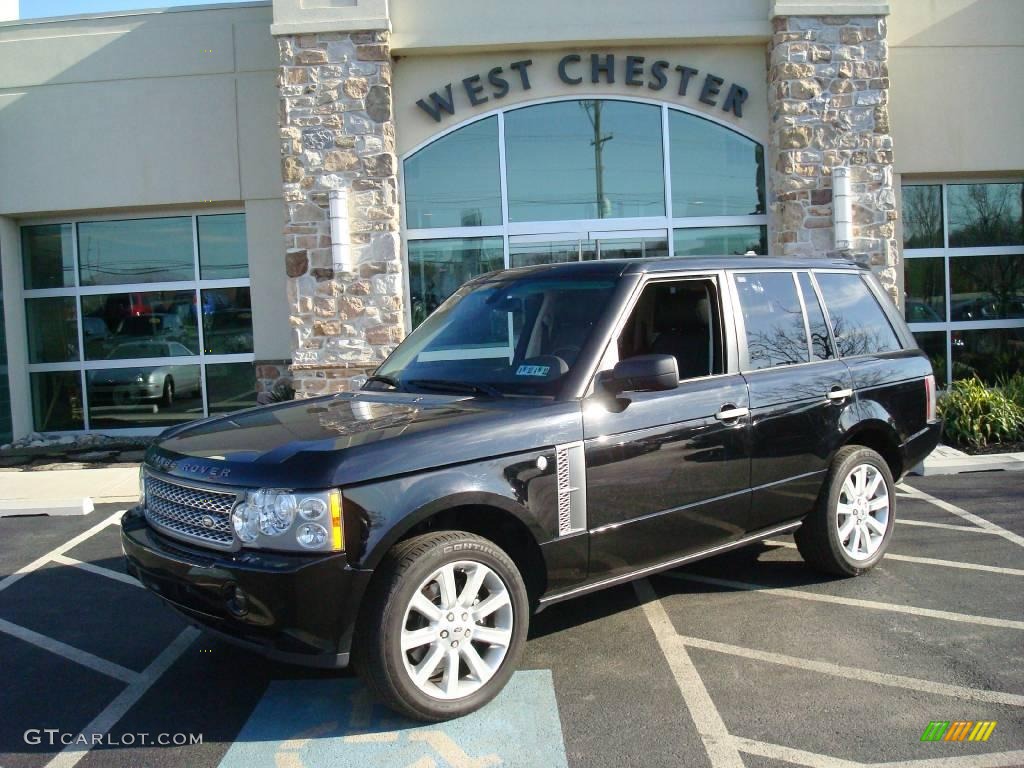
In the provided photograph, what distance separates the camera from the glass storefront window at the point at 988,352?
41.2 feet

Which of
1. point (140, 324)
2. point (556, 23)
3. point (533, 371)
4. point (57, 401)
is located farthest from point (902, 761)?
point (57, 401)

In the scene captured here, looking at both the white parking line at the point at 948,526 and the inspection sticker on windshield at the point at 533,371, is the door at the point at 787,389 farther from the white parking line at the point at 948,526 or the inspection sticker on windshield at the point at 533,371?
the white parking line at the point at 948,526

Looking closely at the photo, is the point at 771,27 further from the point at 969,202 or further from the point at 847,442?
the point at 847,442

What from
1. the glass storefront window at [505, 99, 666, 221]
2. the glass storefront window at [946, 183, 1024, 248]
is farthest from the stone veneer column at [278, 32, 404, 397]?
the glass storefront window at [946, 183, 1024, 248]

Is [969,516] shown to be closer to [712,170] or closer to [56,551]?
[712,170]

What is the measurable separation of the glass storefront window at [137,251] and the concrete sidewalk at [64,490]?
3527mm

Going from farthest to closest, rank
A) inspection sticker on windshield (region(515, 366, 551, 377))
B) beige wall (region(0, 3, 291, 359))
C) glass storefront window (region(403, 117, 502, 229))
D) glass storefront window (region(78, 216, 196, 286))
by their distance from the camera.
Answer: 1. glass storefront window (region(78, 216, 196, 286))
2. beige wall (region(0, 3, 291, 359))
3. glass storefront window (region(403, 117, 502, 229))
4. inspection sticker on windshield (region(515, 366, 551, 377))

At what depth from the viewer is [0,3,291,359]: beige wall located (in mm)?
12070

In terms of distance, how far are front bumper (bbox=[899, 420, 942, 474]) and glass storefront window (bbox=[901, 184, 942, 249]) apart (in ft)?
24.0

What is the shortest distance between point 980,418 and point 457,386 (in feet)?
24.8

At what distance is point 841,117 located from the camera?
11062mm

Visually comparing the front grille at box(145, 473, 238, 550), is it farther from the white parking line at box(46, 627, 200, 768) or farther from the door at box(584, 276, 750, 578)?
the door at box(584, 276, 750, 578)

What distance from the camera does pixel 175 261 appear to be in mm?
12711

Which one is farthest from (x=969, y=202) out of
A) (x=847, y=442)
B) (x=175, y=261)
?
(x=175, y=261)
